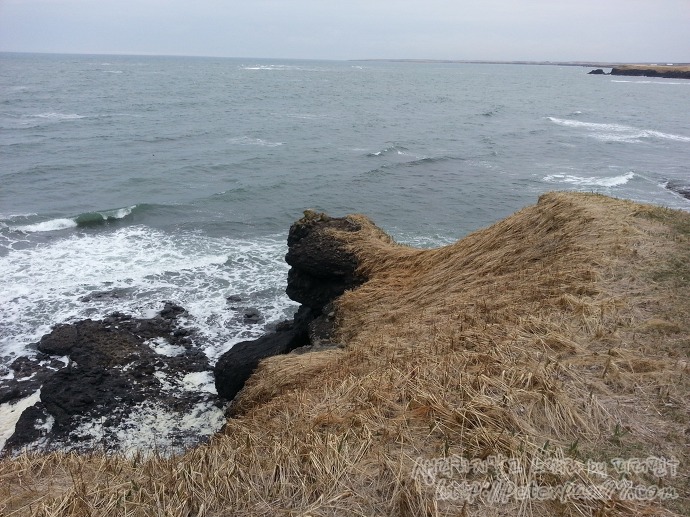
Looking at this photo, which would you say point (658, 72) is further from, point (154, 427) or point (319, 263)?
point (154, 427)

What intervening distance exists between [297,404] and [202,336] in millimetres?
10410

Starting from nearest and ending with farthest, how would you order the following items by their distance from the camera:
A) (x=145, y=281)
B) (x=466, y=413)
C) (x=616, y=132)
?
(x=466, y=413)
(x=145, y=281)
(x=616, y=132)

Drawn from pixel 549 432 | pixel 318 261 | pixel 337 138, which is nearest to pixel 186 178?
pixel 337 138

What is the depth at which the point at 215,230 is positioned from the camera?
24.4m

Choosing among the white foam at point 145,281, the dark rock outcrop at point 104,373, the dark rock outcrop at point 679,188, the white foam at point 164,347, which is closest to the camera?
the dark rock outcrop at point 104,373

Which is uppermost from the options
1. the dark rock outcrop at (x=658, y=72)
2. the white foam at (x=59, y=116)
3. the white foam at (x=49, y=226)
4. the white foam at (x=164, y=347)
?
the dark rock outcrop at (x=658, y=72)

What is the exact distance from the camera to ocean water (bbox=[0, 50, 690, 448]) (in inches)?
712

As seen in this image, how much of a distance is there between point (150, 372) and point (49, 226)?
14490mm

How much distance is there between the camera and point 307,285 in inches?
535

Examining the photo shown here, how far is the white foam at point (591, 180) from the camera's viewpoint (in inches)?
1191

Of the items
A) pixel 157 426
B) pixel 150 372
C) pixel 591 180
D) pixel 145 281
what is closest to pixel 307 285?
pixel 150 372

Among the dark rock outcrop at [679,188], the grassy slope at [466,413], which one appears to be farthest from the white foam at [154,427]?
the dark rock outcrop at [679,188]

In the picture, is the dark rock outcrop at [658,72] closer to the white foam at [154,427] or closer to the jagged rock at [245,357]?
the jagged rock at [245,357]

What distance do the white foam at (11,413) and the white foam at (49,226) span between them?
1351 centimetres
